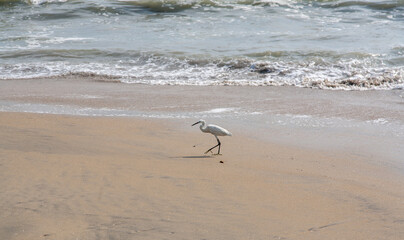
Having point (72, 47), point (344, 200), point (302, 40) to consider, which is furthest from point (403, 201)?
point (72, 47)

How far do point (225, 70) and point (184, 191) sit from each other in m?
7.76

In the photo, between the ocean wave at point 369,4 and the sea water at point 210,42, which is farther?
the ocean wave at point 369,4

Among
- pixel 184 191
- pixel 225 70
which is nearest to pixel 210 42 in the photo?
pixel 225 70

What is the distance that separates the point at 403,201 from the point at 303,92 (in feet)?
17.7

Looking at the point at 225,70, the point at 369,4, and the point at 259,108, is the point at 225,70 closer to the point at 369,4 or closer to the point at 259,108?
the point at 259,108

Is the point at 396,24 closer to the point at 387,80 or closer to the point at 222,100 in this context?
the point at 387,80

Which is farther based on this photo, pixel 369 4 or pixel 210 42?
pixel 369 4

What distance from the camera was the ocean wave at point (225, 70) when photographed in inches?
407

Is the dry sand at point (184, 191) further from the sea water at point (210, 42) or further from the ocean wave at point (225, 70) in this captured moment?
the sea water at point (210, 42)

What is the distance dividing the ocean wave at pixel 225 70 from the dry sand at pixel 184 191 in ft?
15.3

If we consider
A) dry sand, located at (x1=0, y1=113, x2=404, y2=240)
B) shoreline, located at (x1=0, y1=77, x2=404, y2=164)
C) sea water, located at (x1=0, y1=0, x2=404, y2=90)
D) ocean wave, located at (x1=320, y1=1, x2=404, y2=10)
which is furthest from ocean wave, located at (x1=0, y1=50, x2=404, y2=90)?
ocean wave, located at (x1=320, y1=1, x2=404, y2=10)

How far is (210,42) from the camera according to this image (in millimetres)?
14414

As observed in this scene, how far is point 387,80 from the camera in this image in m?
10.2

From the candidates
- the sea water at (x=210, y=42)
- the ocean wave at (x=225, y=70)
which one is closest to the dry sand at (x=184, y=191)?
the ocean wave at (x=225, y=70)
